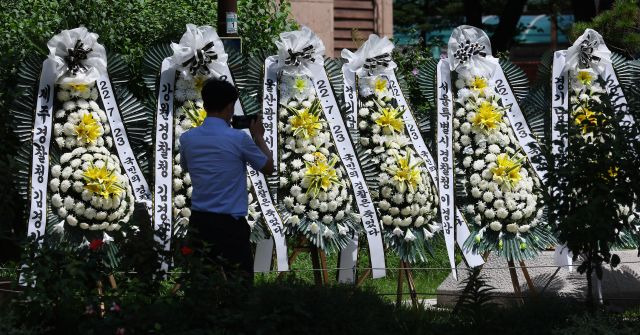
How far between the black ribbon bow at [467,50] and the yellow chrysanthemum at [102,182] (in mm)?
2617

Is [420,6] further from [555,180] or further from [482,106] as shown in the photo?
[555,180]

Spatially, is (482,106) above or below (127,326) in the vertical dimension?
above

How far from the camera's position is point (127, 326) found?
549cm

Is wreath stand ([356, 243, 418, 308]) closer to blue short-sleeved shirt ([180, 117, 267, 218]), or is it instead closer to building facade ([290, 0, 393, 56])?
blue short-sleeved shirt ([180, 117, 267, 218])

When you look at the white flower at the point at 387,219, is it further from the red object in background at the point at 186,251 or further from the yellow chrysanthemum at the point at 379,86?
the red object in background at the point at 186,251

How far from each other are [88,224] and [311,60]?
189 centimetres

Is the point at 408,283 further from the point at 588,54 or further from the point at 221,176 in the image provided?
the point at 221,176

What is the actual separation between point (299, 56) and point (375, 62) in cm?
58

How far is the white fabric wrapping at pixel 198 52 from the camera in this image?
7.99 metres

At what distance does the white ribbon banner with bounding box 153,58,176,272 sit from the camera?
7926mm

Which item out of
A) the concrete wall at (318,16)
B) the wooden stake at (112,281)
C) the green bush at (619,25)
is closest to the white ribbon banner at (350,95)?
the wooden stake at (112,281)

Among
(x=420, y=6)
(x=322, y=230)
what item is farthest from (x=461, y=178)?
(x=420, y=6)

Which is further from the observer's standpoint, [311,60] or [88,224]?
[311,60]

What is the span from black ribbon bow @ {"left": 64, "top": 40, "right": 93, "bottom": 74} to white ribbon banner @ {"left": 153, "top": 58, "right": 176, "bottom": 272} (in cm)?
54
